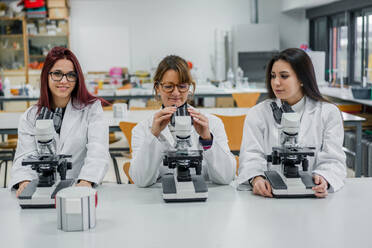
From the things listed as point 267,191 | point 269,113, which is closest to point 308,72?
point 269,113

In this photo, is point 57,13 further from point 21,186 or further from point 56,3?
point 21,186

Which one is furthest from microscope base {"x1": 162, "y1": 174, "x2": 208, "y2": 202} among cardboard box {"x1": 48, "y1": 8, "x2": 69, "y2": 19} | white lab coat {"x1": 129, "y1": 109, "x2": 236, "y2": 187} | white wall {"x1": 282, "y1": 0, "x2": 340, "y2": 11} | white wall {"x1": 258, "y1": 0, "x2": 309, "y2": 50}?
white wall {"x1": 258, "y1": 0, "x2": 309, "y2": 50}

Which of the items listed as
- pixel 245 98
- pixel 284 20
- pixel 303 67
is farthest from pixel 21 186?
pixel 284 20

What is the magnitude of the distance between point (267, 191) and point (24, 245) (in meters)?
0.90

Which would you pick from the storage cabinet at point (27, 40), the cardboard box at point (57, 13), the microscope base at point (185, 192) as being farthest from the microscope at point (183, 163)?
the storage cabinet at point (27, 40)

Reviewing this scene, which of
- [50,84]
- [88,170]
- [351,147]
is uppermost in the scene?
[50,84]

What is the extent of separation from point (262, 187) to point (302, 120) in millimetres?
465

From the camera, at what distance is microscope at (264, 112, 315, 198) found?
167cm

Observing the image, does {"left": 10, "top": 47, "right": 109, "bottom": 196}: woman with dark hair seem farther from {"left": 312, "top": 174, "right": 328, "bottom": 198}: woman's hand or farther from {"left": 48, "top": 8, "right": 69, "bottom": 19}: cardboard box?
{"left": 48, "top": 8, "right": 69, "bottom": 19}: cardboard box

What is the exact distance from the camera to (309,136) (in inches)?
80.4

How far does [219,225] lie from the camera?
4.83ft

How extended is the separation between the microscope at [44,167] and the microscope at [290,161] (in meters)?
0.80

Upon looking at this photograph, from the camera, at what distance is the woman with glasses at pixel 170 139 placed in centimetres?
182

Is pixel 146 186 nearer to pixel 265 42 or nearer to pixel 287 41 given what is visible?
pixel 265 42
